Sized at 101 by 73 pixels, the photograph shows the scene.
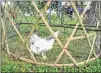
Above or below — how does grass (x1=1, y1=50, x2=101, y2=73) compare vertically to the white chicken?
below

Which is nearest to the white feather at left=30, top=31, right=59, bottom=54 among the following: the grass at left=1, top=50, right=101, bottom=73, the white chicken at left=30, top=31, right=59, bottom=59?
the white chicken at left=30, top=31, right=59, bottom=59

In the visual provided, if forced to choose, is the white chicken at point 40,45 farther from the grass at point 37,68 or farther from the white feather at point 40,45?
the grass at point 37,68

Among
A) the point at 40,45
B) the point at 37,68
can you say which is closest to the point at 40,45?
the point at 40,45

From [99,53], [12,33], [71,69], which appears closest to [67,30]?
[12,33]

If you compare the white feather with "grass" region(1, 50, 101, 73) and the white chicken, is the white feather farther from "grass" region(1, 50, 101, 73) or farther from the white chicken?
"grass" region(1, 50, 101, 73)

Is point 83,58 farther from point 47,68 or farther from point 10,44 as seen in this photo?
point 10,44

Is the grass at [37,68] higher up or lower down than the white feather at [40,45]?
lower down

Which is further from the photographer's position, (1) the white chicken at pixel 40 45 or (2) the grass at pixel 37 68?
(1) the white chicken at pixel 40 45

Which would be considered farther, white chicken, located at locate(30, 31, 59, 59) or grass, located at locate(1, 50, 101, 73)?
white chicken, located at locate(30, 31, 59, 59)

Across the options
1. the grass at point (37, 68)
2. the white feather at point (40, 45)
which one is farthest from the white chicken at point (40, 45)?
the grass at point (37, 68)

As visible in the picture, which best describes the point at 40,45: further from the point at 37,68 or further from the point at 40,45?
the point at 37,68

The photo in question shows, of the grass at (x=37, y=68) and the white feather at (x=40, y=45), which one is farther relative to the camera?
the white feather at (x=40, y=45)

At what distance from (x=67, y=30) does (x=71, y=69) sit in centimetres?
397

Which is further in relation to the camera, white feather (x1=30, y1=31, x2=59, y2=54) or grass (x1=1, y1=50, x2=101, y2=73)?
white feather (x1=30, y1=31, x2=59, y2=54)
